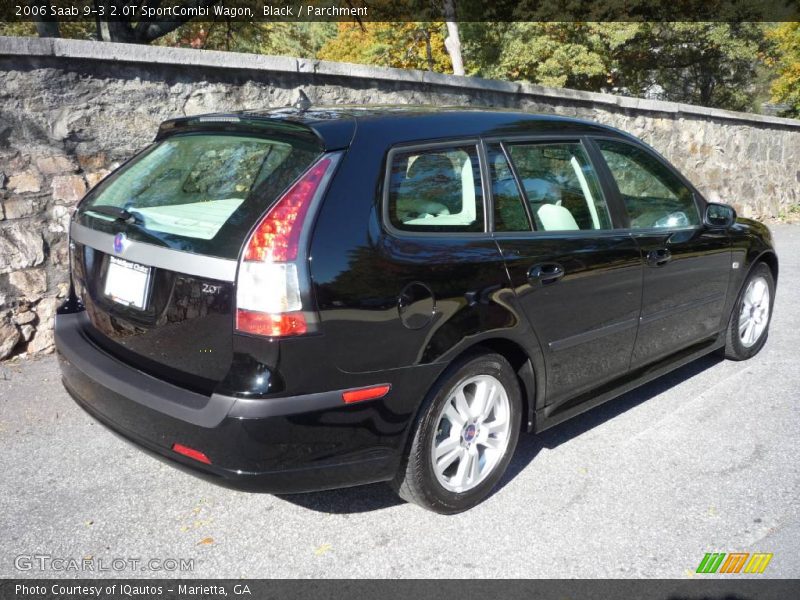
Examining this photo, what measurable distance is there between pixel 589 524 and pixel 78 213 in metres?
2.65

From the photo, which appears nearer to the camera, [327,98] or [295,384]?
[295,384]

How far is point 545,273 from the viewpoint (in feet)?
11.1

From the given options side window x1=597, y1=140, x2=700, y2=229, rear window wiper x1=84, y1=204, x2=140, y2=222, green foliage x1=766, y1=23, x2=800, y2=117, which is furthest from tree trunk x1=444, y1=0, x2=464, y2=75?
rear window wiper x1=84, y1=204, x2=140, y2=222

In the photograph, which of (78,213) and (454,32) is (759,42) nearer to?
(454,32)

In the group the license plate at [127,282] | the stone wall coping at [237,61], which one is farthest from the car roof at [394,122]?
the stone wall coping at [237,61]

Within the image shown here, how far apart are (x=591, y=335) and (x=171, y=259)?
80.2 inches

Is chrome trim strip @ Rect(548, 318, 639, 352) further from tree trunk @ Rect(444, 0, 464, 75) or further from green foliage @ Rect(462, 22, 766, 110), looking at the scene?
green foliage @ Rect(462, 22, 766, 110)

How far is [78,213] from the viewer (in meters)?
3.48

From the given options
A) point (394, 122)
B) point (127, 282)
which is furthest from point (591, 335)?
point (127, 282)

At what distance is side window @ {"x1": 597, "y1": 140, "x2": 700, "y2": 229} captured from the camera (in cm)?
412

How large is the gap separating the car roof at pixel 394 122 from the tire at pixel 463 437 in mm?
971

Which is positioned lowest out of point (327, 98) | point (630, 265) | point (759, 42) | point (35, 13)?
point (630, 265)

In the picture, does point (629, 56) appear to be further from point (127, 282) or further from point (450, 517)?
point (127, 282)

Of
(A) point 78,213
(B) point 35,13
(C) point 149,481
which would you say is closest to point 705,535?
(C) point 149,481
